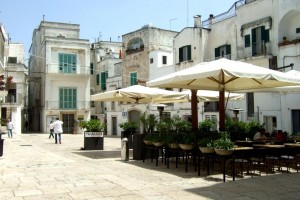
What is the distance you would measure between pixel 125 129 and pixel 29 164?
15.1ft

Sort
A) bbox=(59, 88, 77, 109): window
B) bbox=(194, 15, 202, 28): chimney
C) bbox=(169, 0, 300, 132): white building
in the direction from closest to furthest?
1. bbox=(169, 0, 300, 132): white building
2. bbox=(194, 15, 202, 28): chimney
3. bbox=(59, 88, 77, 109): window

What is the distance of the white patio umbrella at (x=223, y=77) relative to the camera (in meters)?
8.48

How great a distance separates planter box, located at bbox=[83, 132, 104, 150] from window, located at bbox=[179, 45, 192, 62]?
1426 centimetres

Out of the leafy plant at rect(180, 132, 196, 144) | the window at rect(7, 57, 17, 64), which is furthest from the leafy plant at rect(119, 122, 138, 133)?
the window at rect(7, 57, 17, 64)

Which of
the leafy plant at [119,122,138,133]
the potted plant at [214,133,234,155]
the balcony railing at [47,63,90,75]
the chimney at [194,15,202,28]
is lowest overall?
the potted plant at [214,133,234,155]

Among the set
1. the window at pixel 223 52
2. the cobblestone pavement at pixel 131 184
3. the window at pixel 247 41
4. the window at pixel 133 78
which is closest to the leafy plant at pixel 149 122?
the cobblestone pavement at pixel 131 184

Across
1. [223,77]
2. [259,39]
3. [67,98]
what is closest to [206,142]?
[223,77]

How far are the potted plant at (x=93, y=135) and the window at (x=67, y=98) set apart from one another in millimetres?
23502

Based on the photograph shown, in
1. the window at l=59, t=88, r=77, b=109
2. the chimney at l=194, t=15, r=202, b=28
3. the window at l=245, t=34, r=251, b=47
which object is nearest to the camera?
the window at l=245, t=34, r=251, b=47

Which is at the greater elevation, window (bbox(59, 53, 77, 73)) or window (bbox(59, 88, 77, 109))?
window (bbox(59, 53, 77, 73))

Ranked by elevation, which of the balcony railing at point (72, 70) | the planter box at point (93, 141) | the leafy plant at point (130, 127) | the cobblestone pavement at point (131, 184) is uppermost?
the balcony railing at point (72, 70)

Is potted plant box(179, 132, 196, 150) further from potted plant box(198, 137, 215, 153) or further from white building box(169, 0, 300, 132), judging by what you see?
white building box(169, 0, 300, 132)

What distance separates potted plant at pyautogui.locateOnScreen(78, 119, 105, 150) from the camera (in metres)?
16.3

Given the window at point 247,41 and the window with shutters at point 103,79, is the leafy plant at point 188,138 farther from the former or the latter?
the window with shutters at point 103,79
